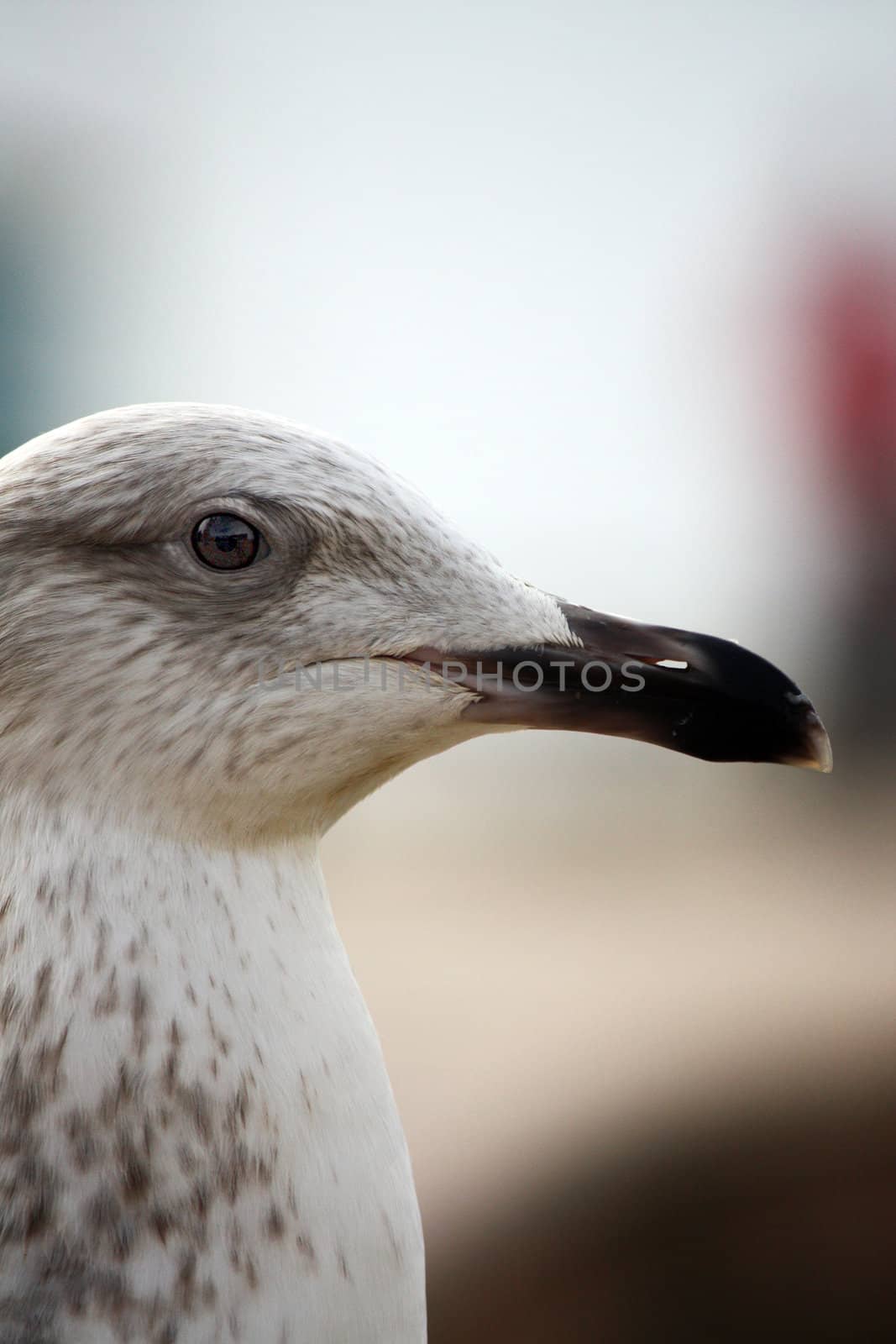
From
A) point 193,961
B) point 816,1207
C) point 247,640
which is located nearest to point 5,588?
point 247,640

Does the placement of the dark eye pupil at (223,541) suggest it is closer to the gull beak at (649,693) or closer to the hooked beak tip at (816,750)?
the gull beak at (649,693)

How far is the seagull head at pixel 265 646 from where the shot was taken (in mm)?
693

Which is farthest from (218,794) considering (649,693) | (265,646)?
(649,693)

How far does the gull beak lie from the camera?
727 millimetres

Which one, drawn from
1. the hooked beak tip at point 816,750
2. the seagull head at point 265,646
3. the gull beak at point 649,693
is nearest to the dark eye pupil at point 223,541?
the seagull head at point 265,646

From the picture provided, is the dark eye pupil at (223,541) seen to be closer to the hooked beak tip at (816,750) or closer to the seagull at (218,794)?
the seagull at (218,794)

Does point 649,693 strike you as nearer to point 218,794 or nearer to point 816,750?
point 816,750

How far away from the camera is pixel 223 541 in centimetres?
71

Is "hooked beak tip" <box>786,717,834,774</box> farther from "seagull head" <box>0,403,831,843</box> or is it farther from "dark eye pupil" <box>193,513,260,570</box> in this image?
"dark eye pupil" <box>193,513,260,570</box>

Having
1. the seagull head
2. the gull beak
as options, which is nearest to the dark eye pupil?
the seagull head

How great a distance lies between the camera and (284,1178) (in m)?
0.69

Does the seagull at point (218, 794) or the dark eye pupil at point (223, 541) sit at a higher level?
the dark eye pupil at point (223, 541)

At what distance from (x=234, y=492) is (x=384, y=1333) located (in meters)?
0.50

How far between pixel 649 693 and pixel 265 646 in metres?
0.23
